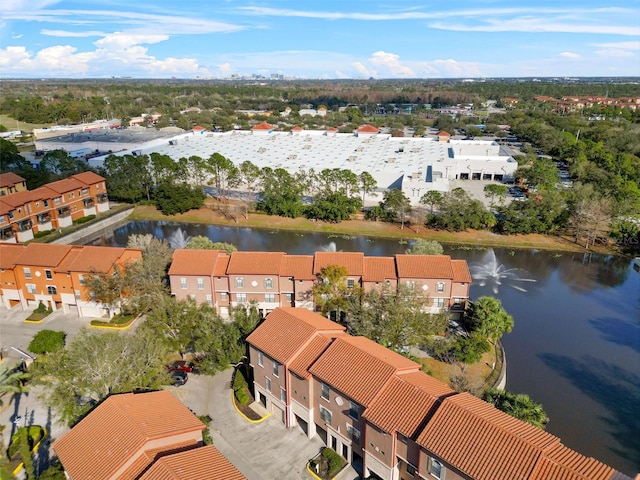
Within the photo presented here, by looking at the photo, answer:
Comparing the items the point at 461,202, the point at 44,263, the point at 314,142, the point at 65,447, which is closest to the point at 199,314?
the point at 65,447

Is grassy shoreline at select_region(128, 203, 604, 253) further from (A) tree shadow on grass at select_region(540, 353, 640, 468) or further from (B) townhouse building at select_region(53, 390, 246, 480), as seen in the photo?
(B) townhouse building at select_region(53, 390, 246, 480)

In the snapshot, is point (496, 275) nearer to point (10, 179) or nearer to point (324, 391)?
point (324, 391)

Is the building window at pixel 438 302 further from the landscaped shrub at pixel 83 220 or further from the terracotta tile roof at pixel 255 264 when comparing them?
the landscaped shrub at pixel 83 220

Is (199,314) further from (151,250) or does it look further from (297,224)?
(297,224)

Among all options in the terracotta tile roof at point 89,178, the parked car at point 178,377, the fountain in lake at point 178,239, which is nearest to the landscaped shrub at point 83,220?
the terracotta tile roof at point 89,178

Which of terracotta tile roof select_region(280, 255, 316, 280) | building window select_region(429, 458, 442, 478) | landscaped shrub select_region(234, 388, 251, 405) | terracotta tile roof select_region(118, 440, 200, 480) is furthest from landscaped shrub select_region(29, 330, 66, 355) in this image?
building window select_region(429, 458, 442, 478)

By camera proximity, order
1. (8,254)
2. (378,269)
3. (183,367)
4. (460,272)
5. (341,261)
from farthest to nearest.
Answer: (8,254)
(341,261)
(378,269)
(460,272)
(183,367)

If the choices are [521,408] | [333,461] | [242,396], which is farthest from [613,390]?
[242,396]
